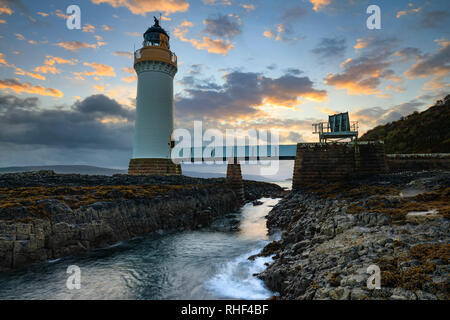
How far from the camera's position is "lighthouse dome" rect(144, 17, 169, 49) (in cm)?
3206

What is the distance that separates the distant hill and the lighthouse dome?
A: 4318 centimetres

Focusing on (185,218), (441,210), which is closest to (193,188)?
(185,218)

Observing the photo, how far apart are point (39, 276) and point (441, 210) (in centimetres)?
1757

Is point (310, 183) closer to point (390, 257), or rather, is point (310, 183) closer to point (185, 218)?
point (185, 218)

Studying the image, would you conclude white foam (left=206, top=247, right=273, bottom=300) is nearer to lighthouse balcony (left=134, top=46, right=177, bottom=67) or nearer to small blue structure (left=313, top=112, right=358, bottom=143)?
small blue structure (left=313, top=112, right=358, bottom=143)

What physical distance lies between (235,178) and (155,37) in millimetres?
24336

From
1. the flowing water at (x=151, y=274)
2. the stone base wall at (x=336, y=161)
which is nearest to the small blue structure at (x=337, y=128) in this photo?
the stone base wall at (x=336, y=161)

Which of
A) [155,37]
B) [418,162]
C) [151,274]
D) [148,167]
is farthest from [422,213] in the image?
[155,37]

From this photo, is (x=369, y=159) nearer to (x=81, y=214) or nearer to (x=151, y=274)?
(x=151, y=274)

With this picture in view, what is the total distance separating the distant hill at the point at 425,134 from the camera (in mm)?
34925

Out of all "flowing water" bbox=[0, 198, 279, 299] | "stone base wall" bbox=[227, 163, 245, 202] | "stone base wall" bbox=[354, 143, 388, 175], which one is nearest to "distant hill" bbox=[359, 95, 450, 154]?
"stone base wall" bbox=[354, 143, 388, 175]

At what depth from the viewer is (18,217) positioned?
1164cm

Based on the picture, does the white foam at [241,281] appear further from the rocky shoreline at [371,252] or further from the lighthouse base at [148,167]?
the lighthouse base at [148,167]

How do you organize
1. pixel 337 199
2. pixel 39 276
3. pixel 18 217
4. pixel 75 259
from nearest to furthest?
pixel 39 276
pixel 18 217
pixel 75 259
pixel 337 199
